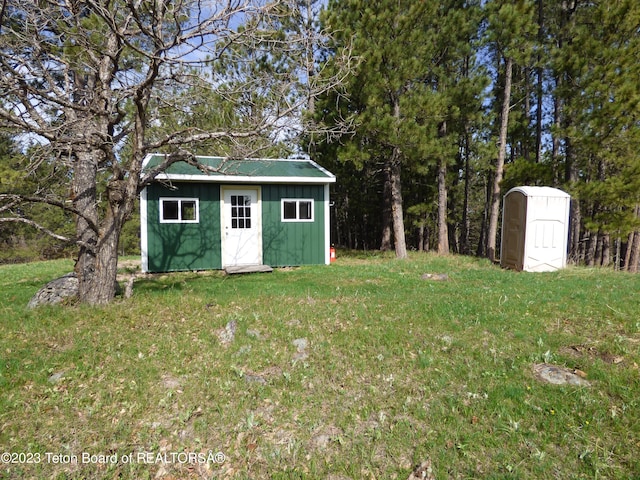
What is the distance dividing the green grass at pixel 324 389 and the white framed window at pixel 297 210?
5.06m

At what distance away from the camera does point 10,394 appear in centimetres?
310

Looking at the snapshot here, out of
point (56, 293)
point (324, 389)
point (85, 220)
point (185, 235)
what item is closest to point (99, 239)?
point (85, 220)

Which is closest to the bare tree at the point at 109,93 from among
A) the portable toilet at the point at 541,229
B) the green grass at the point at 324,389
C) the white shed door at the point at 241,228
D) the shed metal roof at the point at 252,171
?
the green grass at the point at 324,389

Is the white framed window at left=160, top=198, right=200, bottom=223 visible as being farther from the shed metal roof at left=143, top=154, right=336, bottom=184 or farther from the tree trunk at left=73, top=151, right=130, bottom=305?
the tree trunk at left=73, top=151, right=130, bottom=305

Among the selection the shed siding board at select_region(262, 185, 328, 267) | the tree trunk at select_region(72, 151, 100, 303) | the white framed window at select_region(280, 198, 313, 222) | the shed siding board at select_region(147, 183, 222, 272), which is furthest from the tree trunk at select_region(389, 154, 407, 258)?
the tree trunk at select_region(72, 151, 100, 303)

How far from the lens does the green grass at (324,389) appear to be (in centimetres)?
247

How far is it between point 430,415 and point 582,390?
53.2 inches

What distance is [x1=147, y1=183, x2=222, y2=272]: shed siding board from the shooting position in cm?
916

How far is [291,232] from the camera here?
1026 cm

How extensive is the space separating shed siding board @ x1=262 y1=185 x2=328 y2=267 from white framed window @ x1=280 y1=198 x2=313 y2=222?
9 centimetres

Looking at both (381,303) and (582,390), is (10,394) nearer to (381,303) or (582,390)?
(381,303)

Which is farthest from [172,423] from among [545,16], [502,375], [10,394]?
[545,16]

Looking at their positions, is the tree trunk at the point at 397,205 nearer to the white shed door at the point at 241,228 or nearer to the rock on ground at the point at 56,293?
the white shed door at the point at 241,228

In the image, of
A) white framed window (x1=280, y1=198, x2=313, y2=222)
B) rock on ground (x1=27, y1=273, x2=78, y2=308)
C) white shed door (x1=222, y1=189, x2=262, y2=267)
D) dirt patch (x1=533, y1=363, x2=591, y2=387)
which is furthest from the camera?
white framed window (x1=280, y1=198, x2=313, y2=222)
